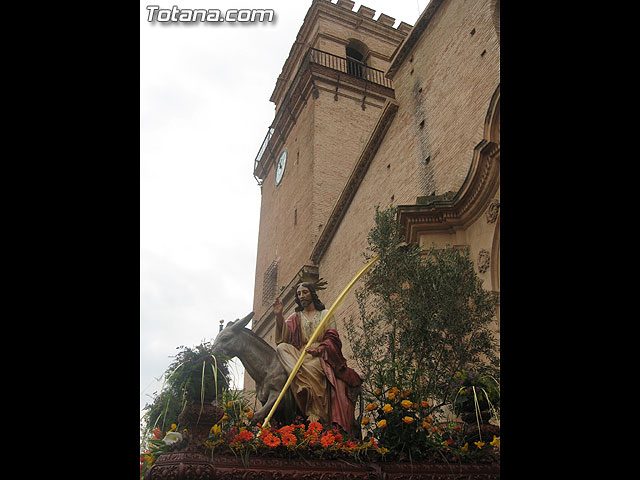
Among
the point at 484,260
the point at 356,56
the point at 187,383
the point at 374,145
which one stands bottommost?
the point at 187,383

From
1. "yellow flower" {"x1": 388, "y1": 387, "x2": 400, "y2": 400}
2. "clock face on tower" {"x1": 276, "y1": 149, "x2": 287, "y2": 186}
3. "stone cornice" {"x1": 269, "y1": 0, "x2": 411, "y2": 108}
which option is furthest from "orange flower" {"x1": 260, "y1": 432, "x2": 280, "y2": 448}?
"stone cornice" {"x1": 269, "y1": 0, "x2": 411, "y2": 108}

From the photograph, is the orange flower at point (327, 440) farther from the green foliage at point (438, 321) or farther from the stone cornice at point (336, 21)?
the stone cornice at point (336, 21)

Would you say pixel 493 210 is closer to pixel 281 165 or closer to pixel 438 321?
pixel 438 321

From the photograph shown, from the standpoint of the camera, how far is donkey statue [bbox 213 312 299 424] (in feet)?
19.4

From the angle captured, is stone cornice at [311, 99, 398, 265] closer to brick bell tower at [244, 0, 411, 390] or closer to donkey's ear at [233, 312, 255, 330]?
brick bell tower at [244, 0, 411, 390]

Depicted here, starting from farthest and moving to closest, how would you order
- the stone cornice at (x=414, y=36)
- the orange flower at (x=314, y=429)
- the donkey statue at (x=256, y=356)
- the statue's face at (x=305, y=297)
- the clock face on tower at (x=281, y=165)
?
the clock face on tower at (x=281, y=165)
the stone cornice at (x=414, y=36)
the statue's face at (x=305, y=297)
the donkey statue at (x=256, y=356)
the orange flower at (x=314, y=429)

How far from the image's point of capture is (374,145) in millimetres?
15680

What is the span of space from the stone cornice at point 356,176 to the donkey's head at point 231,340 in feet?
32.7

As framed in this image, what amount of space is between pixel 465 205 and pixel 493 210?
2.32 ft

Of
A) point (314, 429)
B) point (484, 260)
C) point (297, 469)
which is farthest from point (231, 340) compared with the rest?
point (484, 260)

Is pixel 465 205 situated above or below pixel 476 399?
above

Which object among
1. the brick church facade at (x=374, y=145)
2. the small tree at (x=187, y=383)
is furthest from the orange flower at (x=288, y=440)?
the brick church facade at (x=374, y=145)
